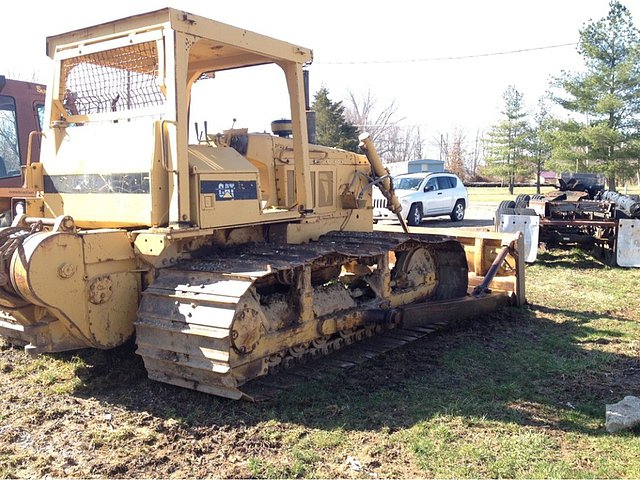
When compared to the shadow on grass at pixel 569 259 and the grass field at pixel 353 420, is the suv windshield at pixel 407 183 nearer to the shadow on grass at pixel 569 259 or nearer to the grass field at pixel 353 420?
the shadow on grass at pixel 569 259

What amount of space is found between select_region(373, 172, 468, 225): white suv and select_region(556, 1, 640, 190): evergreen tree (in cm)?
885

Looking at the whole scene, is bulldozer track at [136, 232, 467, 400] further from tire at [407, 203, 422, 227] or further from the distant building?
the distant building

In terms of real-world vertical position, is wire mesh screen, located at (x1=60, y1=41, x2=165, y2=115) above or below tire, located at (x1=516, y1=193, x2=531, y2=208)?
above

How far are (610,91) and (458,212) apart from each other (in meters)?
11.1

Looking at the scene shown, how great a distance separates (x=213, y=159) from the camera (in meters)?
5.17

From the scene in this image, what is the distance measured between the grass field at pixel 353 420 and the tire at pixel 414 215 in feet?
44.8

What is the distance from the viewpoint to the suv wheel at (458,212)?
21922mm

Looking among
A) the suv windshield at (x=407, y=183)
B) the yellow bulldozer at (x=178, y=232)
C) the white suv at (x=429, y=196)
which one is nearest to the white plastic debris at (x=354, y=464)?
the yellow bulldozer at (x=178, y=232)

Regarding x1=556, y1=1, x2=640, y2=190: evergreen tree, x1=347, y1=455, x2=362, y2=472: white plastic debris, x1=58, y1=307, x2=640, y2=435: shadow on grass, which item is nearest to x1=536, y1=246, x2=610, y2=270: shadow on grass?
x1=58, y1=307, x2=640, y2=435: shadow on grass

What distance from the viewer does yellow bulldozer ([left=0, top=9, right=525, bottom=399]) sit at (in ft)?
14.8

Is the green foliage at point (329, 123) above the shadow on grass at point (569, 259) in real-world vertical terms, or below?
above

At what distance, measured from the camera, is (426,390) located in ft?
16.8

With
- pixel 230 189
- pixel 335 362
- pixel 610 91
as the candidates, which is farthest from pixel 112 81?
pixel 610 91

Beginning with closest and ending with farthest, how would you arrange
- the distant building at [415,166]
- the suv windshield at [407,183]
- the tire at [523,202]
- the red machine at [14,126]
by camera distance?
1. the red machine at [14,126]
2. the tire at [523,202]
3. the suv windshield at [407,183]
4. the distant building at [415,166]
